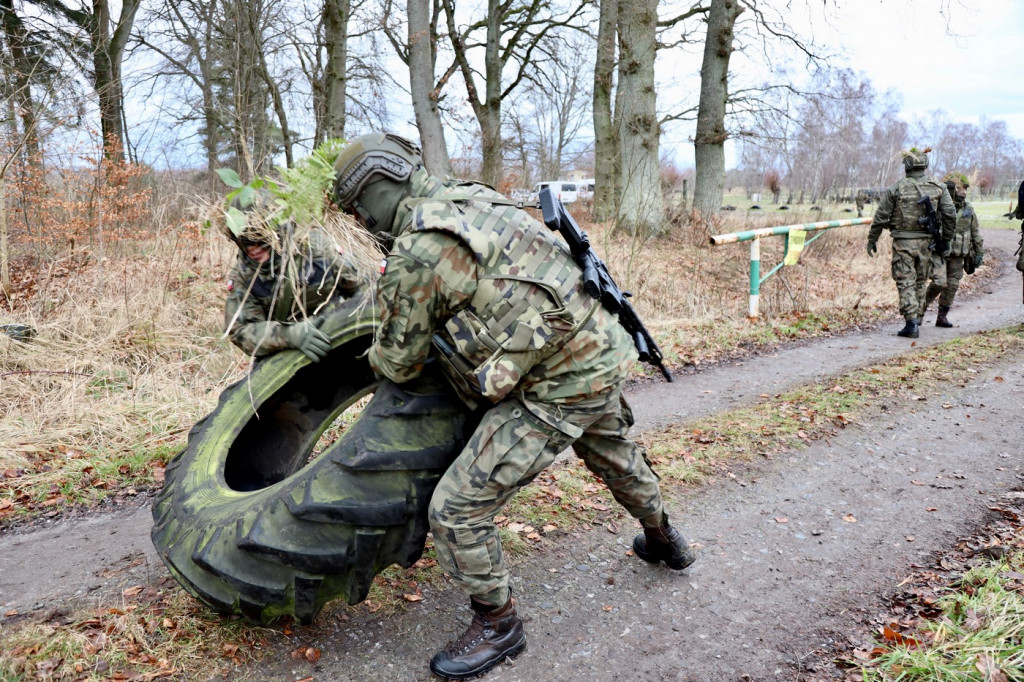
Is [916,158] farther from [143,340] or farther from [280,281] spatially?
[143,340]

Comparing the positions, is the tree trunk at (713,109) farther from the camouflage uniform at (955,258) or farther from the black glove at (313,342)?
the black glove at (313,342)

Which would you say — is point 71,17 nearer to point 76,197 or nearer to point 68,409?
point 76,197

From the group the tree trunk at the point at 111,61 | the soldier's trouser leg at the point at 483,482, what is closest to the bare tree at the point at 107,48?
the tree trunk at the point at 111,61

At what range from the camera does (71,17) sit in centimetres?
1289

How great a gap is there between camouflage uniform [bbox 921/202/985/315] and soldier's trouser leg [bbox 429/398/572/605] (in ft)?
29.4

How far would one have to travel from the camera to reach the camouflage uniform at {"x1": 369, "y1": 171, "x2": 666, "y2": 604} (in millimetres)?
2645

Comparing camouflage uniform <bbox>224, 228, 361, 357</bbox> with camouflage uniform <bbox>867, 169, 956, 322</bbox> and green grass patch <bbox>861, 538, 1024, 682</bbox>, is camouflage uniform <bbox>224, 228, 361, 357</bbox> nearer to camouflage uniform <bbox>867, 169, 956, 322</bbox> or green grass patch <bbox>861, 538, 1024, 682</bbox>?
green grass patch <bbox>861, 538, 1024, 682</bbox>

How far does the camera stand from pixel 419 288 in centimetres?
262

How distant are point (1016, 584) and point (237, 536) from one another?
3524 millimetres

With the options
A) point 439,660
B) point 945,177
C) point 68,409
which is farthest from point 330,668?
point 945,177

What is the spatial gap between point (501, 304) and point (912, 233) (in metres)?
8.84

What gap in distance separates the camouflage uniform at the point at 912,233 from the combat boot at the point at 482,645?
844 cm

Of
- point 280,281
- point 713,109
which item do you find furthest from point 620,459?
point 713,109

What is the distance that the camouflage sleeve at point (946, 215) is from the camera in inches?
360
